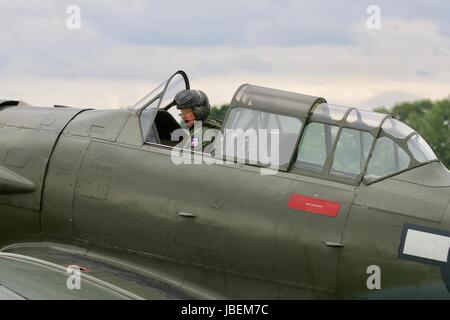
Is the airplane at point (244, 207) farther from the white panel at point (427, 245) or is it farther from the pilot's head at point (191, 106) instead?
the pilot's head at point (191, 106)

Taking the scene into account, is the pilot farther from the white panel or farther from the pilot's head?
the white panel

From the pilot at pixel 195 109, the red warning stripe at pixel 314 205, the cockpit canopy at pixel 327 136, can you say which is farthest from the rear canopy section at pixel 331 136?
the pilot at pixel 195 109

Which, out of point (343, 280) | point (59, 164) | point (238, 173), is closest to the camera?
point (343, 280)

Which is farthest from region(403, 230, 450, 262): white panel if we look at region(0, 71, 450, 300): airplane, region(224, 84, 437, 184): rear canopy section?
region(224, 84, 437, 184): rear canopy section

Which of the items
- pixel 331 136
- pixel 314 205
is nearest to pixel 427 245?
pixel 314 205

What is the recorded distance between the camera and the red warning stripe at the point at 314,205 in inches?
345

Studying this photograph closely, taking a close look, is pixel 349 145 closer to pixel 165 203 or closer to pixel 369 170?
pixel 369 170

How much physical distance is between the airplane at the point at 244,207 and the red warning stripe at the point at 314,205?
0.04 feet

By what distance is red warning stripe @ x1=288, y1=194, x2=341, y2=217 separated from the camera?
345 inches

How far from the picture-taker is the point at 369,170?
351 inches

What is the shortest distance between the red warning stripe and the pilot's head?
1944 mm

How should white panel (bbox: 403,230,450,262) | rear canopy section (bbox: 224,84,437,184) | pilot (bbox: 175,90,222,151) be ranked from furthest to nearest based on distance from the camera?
pilot (bbox: 175,90,222,151) → rear canopy section (bbox: 224,84,437,184) → white panel (bbox: 403,230,450,262)

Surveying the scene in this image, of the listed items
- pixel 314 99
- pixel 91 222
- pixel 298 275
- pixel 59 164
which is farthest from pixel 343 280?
pixel 59 164
